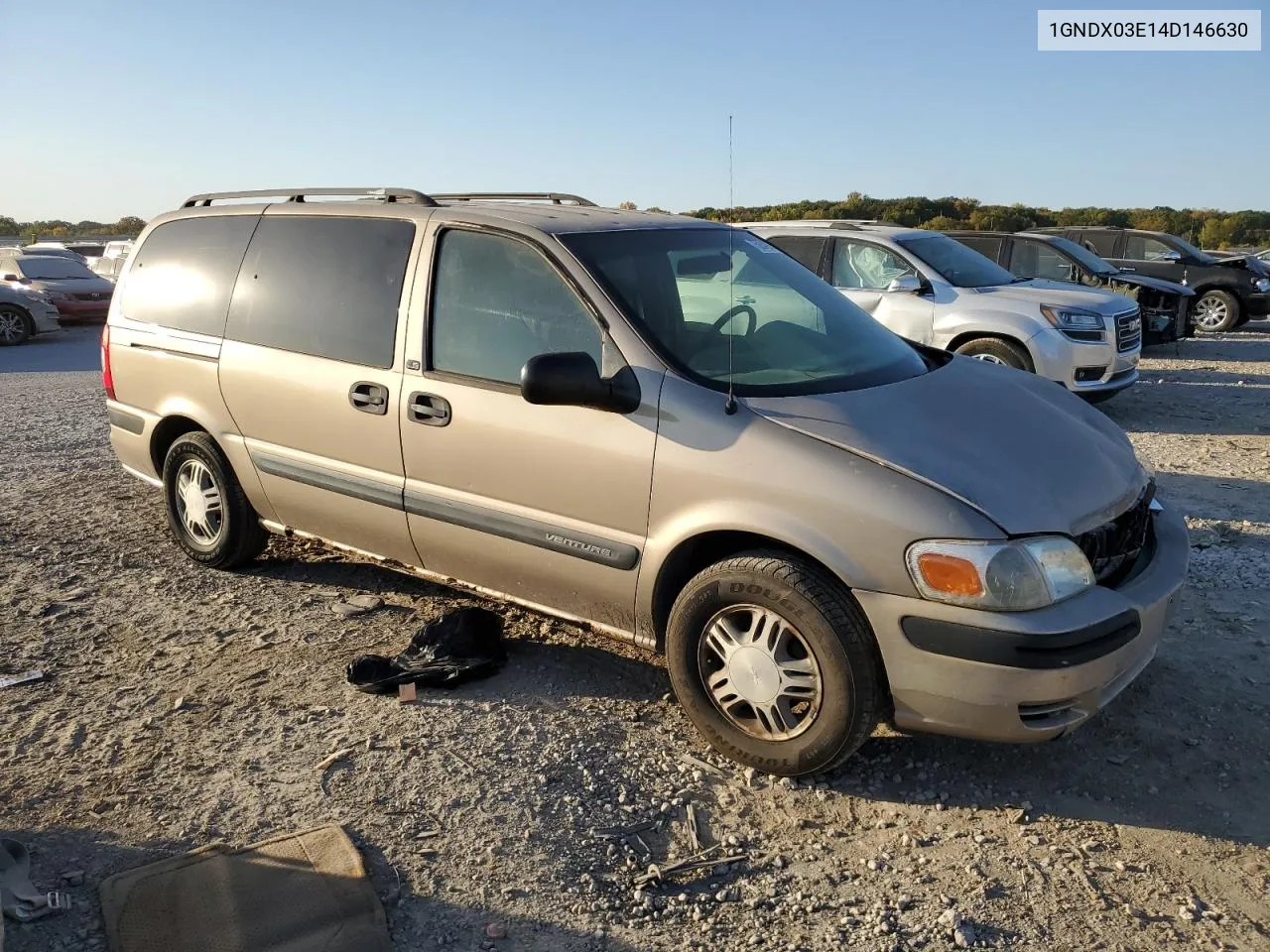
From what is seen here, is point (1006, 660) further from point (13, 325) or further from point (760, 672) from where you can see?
point (13, 325)

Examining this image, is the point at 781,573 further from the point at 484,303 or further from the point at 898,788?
the point at 484,303

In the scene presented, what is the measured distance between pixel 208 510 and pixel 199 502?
0.23 ft

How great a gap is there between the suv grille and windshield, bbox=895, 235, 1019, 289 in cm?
111

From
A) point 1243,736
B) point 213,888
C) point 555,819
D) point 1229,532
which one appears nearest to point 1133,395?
point 1229,532

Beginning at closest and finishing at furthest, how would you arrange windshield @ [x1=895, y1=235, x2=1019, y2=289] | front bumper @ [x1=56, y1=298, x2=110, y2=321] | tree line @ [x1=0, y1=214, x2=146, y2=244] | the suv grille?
the suv grille, windshield @ [x1=895, y1=235, x2=1019, y2=289], front bumper @ [x1=56, y1=298, x2=110, y2=321], tree line @ [x1=0, y1=214, x2=146, y2=244]

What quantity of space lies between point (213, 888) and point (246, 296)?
2911mm

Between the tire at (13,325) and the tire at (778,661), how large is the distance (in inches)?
642

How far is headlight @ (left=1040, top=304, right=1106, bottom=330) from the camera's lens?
8961 mm

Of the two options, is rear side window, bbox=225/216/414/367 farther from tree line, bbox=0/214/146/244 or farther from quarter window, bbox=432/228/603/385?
Answer: tree line, bbox=0/214/146/244

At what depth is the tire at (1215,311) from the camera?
52.4 ft

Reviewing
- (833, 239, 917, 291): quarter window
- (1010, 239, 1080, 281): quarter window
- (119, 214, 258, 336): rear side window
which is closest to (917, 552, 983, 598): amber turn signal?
(119, 214, 258, 336): rear side window

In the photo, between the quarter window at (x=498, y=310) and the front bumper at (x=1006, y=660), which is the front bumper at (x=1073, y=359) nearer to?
the front bumper at (x=1006, y=660)

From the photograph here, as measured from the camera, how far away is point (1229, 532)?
5660mm

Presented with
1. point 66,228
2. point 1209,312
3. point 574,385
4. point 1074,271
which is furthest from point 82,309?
point 66,228
